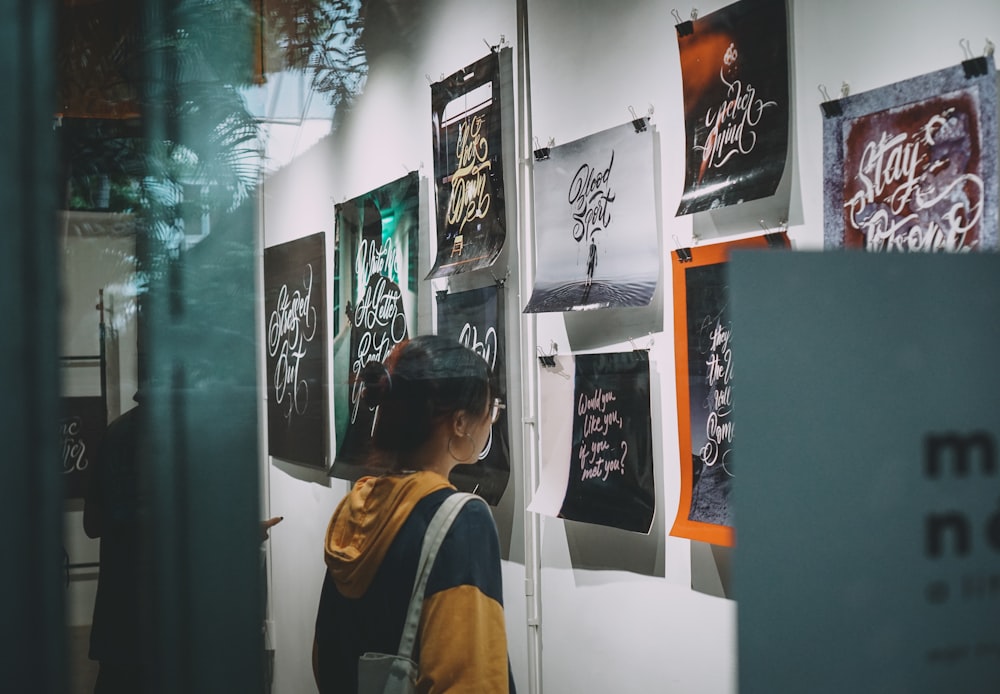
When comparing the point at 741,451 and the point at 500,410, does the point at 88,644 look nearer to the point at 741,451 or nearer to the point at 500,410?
the point at 741,451

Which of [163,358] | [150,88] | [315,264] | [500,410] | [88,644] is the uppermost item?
[150,88]

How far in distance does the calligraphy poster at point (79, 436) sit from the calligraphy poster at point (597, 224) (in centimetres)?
95

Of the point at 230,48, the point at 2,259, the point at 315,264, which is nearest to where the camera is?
the point at 2,259

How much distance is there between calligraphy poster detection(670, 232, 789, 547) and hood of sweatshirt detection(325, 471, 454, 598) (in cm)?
58

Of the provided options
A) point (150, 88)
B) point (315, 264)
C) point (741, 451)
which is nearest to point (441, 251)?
point (315, 264)

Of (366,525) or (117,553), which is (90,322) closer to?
(117,553)

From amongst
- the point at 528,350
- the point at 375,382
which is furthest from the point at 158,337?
the point at 528,350

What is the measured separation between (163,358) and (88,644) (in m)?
0.29

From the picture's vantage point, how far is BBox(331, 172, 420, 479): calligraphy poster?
3.71 feet

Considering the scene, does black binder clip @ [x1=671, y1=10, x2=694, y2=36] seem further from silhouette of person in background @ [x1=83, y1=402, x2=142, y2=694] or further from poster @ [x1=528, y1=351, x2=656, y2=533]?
silhouette of person in background @ [x1=83, y1=402, x2=142, y2=694]

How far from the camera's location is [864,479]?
0.70 meters

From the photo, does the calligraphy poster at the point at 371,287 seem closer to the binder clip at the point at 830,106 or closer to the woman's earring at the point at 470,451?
the woman's earring at the point at 470,451

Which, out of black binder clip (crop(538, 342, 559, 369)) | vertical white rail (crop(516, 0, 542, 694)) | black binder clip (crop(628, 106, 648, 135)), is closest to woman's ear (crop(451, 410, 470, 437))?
vertical white rail (crop(516, 0, 542, 694))

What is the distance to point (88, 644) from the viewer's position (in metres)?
0.85
